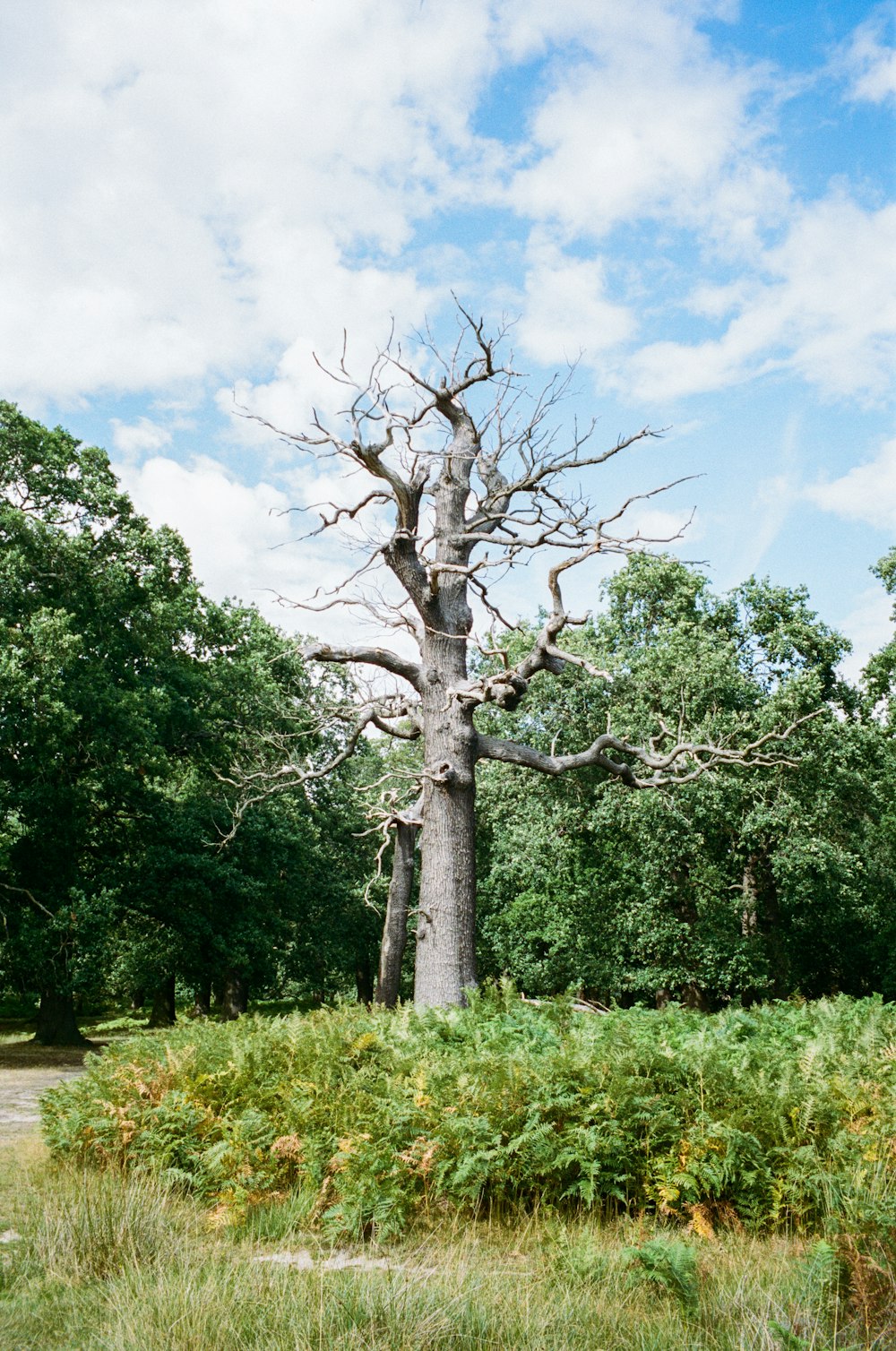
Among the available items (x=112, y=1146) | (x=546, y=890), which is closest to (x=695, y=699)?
(x=546, y=890)

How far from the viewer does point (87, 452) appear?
20031 millimetres

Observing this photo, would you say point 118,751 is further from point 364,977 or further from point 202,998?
point 364,977

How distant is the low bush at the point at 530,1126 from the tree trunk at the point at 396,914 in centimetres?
854

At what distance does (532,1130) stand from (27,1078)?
12808 mm

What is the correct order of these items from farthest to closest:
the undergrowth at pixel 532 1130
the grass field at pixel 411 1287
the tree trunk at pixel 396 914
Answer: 1. the tree trunk at pixel 396 914
2. the undergrowth at pixel 532 1130
3. the grass field at pixel 411 1287

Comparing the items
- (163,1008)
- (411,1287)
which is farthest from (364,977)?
(411,1287)

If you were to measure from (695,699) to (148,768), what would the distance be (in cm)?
1160

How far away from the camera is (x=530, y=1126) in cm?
525

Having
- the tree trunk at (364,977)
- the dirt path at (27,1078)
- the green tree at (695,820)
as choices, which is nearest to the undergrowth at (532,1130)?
the dirt path at (27,1078)

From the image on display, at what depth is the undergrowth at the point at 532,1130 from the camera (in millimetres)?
5000

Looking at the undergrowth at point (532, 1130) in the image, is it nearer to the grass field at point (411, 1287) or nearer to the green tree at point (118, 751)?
the grass field at point (411, 1287)

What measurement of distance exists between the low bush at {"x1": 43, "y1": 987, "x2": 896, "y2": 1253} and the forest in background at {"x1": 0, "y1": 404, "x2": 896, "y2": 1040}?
989 centimetres

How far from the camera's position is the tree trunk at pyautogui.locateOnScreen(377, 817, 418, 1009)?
50.4 feet

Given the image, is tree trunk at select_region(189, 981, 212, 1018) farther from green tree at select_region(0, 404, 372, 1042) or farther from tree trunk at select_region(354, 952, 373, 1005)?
tree trunk at select_region(354, 952, 373, 1005)
